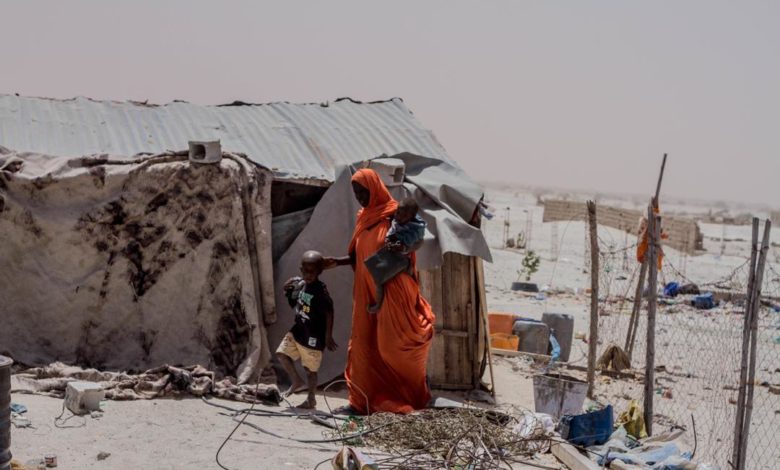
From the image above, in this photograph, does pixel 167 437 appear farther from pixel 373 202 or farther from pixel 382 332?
pixel 373 202

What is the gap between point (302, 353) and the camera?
22.1 ft

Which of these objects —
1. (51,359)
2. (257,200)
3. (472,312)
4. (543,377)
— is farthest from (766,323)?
(51,359)

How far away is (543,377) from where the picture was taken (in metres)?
6.76

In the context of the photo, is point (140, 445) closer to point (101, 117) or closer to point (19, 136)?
point (19, 136)

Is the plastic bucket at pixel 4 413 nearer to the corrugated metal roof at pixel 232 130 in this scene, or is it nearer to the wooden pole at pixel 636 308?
the corrugated metal roof at pixel 232 130

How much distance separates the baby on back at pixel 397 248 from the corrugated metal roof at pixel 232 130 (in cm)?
176

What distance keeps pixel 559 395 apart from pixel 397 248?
5.32 feet

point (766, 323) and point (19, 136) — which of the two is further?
point (766, 323)

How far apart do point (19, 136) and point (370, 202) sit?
347 centimetres

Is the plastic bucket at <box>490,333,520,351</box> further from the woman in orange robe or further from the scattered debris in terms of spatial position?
the scattered debris

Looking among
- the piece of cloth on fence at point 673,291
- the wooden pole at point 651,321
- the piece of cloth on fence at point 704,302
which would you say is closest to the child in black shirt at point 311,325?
the wooden pole at point 651,321

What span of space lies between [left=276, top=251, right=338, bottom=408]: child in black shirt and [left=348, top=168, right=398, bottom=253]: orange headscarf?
0.45 metres

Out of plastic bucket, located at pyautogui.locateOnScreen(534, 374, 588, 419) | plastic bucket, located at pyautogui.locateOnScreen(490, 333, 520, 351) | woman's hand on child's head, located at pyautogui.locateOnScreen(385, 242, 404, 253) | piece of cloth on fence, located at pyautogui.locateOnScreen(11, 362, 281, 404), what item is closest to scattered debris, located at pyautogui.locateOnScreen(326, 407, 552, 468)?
plastic bucket, located at pyautogui.locateOnScreen(534, 374, 588, 419)

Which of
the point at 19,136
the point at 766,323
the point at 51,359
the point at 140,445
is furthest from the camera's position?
the point at 766,323
